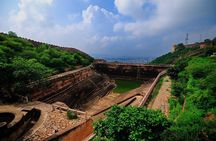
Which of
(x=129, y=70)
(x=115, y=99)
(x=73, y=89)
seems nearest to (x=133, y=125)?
(x=115, y=99)

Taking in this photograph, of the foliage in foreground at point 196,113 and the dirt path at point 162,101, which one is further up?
the foliage in foreground at point 196,113

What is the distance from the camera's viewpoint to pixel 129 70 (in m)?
43.4

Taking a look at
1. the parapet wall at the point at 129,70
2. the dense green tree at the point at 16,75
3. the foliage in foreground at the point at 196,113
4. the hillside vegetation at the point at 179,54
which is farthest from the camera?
the hillside vegetation at the point at 179,54

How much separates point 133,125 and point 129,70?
35.0m

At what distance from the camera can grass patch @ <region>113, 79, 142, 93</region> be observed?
1382 inches

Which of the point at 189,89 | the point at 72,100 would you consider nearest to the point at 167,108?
the point at 189,89

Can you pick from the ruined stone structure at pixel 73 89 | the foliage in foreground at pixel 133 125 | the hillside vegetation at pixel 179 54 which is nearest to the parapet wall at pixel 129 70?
the ruined stone structure at pixel 73 89

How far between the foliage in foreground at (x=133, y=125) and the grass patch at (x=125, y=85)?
2507 centimetres

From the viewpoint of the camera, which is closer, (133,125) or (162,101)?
(133,125)

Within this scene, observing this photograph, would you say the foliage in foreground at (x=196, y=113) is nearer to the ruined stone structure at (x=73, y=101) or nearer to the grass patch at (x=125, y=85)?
the ruined stone structure at (x=73, y=101)

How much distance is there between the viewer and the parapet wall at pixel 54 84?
74.7 feet

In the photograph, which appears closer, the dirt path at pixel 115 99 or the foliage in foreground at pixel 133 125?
the foliage in foreground at pixel 133 125

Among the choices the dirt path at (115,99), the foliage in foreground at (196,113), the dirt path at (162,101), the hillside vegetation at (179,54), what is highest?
the hillside vegetation at (179,54)

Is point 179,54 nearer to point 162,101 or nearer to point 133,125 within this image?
point 162,101
